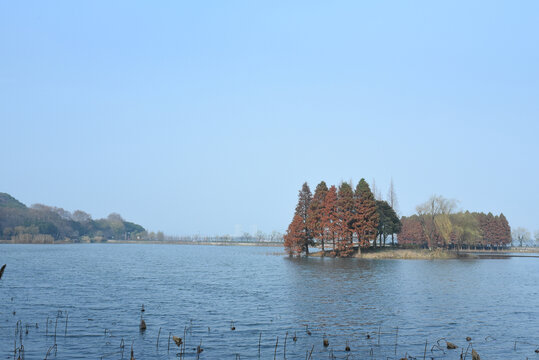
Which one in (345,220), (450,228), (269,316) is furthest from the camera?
(450,228)

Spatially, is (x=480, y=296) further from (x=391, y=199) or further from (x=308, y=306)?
(x=391, y=199)

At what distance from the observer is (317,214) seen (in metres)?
101

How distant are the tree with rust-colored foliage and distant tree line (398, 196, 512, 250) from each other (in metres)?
28.6

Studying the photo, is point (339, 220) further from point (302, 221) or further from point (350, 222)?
point (302, 221)

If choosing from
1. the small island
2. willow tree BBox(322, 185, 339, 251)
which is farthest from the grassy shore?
willow tree BBox(322, 185, 339, 251)

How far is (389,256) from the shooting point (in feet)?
321

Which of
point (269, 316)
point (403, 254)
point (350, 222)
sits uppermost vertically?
point (350, 222)

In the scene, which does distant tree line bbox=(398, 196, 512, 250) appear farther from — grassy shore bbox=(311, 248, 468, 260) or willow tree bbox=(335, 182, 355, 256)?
willow tree bbox=(335, 182, 355, 256)

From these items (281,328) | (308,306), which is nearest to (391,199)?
(308,306)

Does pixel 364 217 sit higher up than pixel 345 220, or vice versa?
pixel 364 217

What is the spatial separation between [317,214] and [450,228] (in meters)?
34.7

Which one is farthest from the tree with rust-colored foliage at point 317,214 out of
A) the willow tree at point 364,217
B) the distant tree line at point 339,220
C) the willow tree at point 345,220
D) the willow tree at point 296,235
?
the willow tree at point 364,217

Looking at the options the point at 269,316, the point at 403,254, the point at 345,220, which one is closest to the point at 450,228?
the point at 403,254

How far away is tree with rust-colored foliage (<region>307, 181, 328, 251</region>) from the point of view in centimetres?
9956
